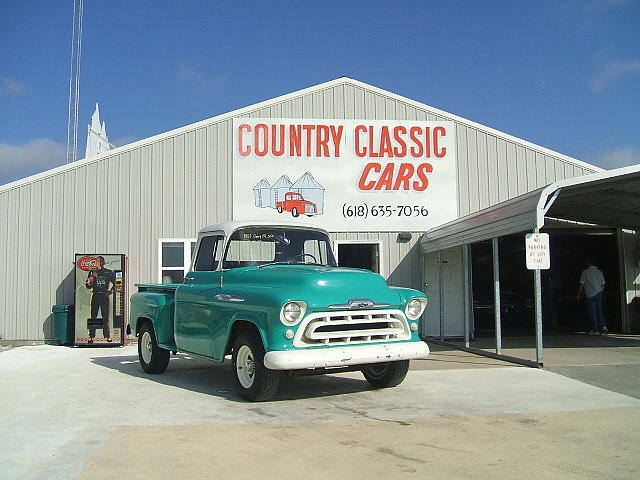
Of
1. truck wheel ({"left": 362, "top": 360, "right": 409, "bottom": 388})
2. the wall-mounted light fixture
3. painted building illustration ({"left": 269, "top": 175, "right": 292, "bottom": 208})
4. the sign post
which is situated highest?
painted building illustration ({"left": 269, "top": 175, "right": 292, "bottom": 208})

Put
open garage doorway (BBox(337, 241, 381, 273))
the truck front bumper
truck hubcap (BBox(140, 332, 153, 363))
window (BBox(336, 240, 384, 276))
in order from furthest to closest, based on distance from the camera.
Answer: open garage doorway (BBox(337, 241, 381, 273))
window (BBox(336, 240, 384, 276))
truck hubcap (BBox(140, 332, 153, 363))
the truck front bumper

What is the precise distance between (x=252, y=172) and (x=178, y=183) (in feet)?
5.78

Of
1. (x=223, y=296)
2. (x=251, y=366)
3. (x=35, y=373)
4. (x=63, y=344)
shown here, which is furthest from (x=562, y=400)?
(x=63, y=344)

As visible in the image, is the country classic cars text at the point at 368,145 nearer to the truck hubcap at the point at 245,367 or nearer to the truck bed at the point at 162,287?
the truck bed at the point at 162,287

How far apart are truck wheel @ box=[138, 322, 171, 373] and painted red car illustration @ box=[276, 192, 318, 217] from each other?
5.90m

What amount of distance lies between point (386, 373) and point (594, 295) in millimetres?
9510

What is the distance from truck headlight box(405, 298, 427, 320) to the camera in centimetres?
768

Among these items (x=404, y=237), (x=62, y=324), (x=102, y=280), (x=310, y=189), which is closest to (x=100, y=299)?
(x=102, y=280)

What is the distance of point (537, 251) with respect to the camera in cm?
966

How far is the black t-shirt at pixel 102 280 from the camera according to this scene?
14.2 m

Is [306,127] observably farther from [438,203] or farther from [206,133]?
[438,203]

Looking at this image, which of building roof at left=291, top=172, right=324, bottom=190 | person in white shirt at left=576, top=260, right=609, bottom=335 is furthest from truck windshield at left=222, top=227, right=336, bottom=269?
person in white shirt at left=576, top=260, right=609, bottom=335

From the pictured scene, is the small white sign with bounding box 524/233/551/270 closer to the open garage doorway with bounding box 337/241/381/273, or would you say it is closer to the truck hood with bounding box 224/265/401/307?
the truck hood with bounding box 224/265/401/307

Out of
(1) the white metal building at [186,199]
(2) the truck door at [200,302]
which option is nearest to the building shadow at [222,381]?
(2) the truck door at [200,302]
